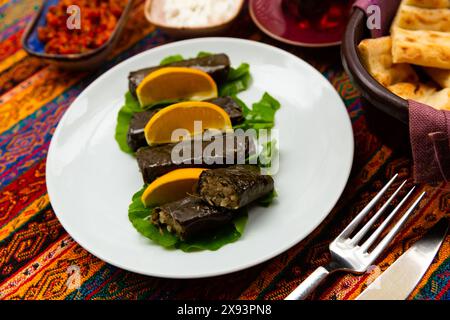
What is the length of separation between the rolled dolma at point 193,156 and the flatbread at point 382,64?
1.80 feet

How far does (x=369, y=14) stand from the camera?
1974mm

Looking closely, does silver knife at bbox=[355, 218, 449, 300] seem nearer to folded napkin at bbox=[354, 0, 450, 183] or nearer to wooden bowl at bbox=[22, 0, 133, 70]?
folded napkin at bbox=[354, 0, 450, 183]

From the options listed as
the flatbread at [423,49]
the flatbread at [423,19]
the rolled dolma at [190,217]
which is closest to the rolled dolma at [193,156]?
the rolled dolma at [190,217]

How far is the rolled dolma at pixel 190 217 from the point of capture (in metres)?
1.74

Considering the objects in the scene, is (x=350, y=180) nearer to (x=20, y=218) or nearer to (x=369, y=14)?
(x=369, y=14)

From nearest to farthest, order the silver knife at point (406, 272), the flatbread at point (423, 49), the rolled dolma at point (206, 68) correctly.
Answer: the silver knife at point (406, 272), the flatbread at point (423, 49), the rolled dolma at point (206, 68)

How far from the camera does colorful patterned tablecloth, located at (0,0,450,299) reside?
1749 mm

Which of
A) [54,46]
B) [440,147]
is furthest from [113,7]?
[440,147]

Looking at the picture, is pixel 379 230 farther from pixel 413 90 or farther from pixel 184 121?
pixel 184 121

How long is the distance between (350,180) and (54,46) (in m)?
1.71

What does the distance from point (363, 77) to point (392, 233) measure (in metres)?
0.55

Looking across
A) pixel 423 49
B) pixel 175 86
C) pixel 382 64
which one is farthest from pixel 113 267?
pixel 423 49

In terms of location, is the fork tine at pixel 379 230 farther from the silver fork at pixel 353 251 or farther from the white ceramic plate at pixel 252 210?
the white ceramic plate at pixel 252 210

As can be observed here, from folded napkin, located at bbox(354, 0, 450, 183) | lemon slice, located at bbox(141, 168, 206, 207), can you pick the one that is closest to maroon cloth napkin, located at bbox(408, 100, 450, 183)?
folded napkin, located at bbox(354, 0, 450, 183)
